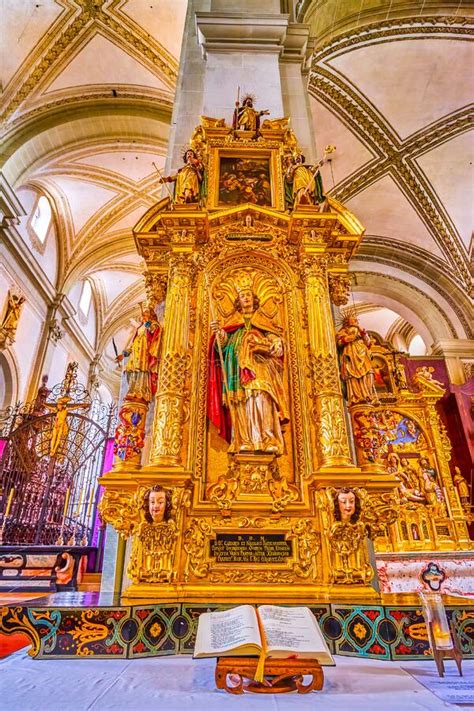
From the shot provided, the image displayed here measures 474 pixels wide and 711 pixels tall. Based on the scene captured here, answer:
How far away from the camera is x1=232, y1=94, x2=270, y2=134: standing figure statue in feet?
16.9

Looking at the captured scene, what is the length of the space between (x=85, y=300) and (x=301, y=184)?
15.3 meters

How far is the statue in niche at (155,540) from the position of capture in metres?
2.92

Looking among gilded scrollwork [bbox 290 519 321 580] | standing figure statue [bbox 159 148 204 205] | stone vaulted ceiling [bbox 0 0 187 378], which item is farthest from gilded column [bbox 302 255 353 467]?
stone vaulted ceiling [bbox 0 0 187 378]

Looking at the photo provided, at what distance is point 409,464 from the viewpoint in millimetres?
10672

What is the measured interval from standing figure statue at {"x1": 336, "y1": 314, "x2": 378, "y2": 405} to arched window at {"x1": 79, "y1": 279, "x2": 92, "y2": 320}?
15.4 metres

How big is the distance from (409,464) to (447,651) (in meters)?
9.68

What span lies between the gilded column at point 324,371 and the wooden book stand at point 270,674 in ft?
5.77

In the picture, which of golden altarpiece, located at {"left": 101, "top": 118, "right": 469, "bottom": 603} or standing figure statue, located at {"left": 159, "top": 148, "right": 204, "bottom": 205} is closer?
golden altarpiece, located at {"left": 101, "top": 118, "right": 469, "bottom": 603}

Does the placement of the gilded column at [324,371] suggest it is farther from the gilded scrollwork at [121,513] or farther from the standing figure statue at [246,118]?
the standing figure statue at [246,118]

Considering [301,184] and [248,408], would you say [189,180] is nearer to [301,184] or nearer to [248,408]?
[301,184]

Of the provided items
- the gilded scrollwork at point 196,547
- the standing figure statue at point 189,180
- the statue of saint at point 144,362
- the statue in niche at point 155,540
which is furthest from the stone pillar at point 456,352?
the statue in niche at point 155,540

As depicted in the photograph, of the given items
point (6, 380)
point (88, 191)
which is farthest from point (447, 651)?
point (88, 191)

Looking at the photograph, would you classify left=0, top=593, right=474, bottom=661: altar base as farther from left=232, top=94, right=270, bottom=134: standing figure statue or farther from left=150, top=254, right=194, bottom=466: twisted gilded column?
left=232, top=94, right=270, bottom=134: standing figure statue

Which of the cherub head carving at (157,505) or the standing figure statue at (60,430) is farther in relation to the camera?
the standing figure statue at (60,430)
